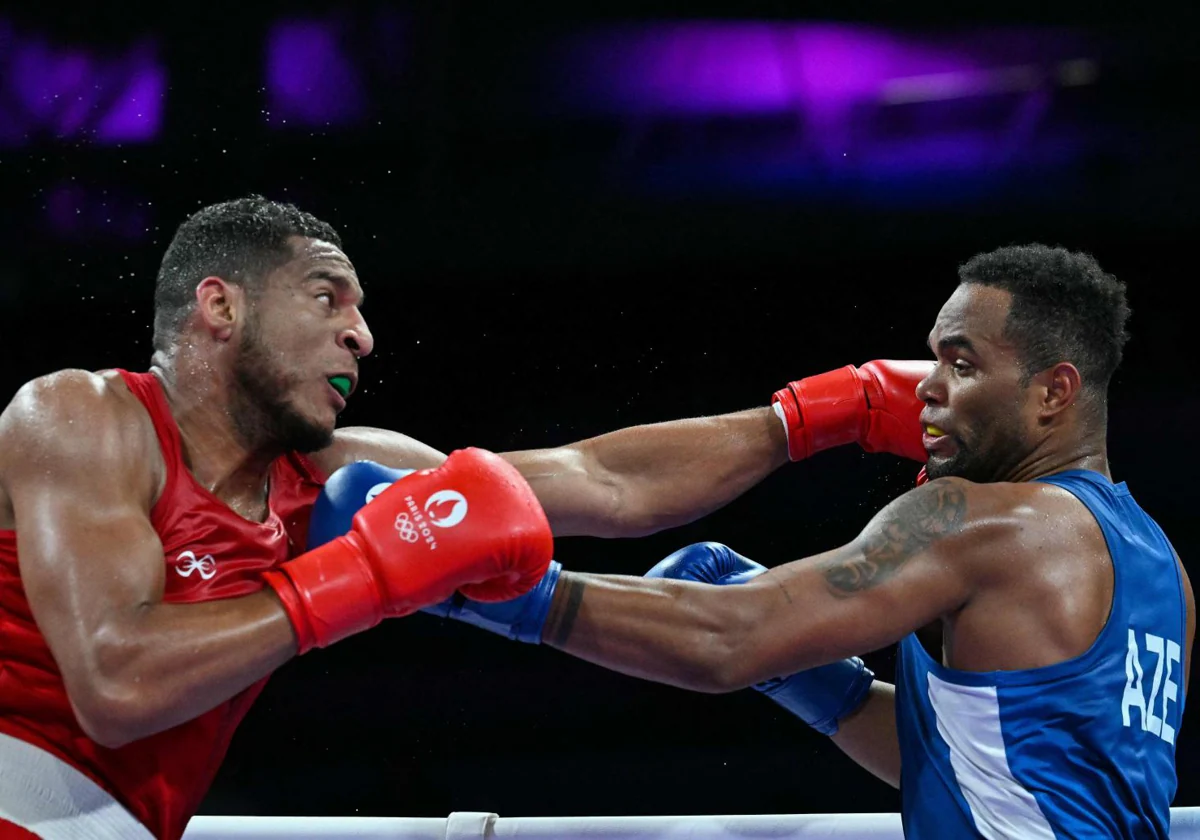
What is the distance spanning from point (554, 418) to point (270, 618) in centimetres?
358

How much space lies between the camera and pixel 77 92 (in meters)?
5.61

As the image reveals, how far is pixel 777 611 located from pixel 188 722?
1043 millimetres

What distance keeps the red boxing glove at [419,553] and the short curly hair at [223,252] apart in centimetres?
60

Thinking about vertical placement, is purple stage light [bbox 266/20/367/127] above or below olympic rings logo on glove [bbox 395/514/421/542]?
above

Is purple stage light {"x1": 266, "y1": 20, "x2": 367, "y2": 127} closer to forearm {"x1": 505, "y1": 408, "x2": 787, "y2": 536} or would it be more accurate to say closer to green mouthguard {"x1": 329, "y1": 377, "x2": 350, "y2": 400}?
forearm {"x1": 505, "y1": 408, "x2": 787, "y2": 536}

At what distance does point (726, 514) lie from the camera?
530 centimetres

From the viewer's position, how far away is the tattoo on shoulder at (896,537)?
2242 mm

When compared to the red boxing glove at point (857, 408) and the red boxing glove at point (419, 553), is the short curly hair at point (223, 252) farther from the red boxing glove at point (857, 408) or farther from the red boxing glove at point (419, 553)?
the red boxing glove at point (857, 408)

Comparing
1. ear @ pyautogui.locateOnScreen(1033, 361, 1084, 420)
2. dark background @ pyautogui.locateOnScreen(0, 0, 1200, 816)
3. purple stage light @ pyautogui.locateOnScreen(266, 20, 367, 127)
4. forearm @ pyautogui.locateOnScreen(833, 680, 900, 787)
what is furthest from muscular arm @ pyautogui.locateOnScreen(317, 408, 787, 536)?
purple stage light @ pyautogui.locateOnScreen(266, 20, 367, 127)

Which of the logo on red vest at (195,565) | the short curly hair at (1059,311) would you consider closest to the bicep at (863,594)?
the short curly hair at (1059,311)

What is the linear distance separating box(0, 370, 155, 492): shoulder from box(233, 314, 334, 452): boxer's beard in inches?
9.0

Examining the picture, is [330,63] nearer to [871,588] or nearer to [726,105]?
[726,105]

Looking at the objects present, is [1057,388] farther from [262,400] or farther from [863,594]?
[262,400]

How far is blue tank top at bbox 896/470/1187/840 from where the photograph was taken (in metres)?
2.19
